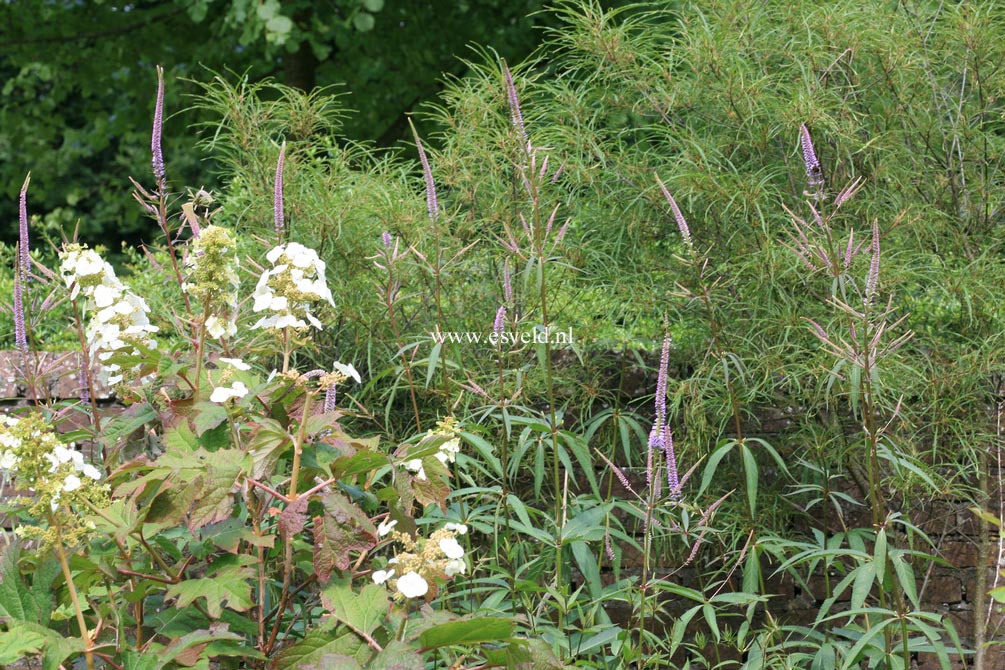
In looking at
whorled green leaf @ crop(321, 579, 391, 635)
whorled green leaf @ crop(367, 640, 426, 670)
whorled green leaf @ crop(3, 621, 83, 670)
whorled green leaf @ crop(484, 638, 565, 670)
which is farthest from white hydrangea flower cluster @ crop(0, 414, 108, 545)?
whorled green leaf @ crop(484, 638, 565, 670)

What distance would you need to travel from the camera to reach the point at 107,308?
92.4 inches

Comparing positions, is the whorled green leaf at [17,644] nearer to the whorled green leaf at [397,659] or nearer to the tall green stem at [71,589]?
the tall green stem at [71,589]

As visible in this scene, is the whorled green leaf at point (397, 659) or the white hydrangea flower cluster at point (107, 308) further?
the white hydrangea flower cluster at point (107, 308)

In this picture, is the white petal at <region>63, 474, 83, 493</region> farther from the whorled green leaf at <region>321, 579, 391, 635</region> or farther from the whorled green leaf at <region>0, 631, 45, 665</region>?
the whorled green leaf at <region>321, 579, 391, 635</region>

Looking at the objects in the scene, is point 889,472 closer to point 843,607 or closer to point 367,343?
point 843,607

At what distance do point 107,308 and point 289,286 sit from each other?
44cm

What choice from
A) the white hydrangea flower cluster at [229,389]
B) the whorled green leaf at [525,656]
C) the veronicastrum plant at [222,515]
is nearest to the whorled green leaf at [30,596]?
the veronicastrum plant at [222,515]

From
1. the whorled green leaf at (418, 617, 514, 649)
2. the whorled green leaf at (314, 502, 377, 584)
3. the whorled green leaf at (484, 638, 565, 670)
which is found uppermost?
the whorled green leaf at (314, 502, 377, 584)

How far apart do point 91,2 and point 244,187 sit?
284 inches

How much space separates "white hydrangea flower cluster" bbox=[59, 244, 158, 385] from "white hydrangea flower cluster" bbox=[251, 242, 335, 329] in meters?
0.29

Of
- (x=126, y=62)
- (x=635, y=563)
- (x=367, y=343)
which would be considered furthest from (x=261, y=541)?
(x=126, y=62)

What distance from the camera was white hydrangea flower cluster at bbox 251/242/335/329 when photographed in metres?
2.16

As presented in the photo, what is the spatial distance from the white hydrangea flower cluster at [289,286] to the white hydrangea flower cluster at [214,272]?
0.08 meters

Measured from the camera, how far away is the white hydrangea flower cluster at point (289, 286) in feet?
7.09
